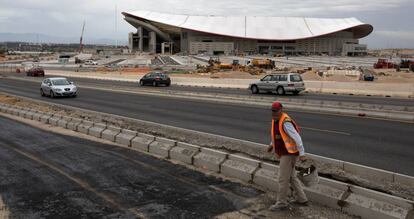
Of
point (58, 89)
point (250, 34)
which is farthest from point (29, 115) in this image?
point (250, 34)

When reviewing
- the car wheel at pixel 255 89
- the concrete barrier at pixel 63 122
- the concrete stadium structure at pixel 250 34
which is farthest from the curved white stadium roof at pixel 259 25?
the concrete barrier at pixel 63 122

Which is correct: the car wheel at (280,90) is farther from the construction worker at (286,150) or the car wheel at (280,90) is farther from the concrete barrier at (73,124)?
the construction worker at (286,150)

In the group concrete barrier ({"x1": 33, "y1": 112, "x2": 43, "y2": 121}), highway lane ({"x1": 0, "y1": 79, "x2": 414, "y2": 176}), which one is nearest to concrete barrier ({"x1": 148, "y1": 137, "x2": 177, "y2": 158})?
highway lane ({"x1": 0, "y1": 79, "x2": 414, "y2": 176})

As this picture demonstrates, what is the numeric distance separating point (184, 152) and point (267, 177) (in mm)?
2703

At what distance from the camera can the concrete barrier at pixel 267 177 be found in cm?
762

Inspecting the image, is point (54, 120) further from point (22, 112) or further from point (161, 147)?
point (161, 147)

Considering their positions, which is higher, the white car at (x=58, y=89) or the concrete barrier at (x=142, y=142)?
the white car at (x=58, y=89)

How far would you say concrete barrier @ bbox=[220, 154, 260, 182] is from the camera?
818 centimetres

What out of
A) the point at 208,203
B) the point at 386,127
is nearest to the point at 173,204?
the point at 208,203

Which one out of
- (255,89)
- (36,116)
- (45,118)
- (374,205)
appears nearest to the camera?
(374,205)

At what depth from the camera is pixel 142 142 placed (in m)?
11.3

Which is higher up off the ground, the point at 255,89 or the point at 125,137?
the point at 255,89

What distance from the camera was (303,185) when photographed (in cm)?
719

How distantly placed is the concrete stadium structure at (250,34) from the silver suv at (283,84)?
10868 cm
